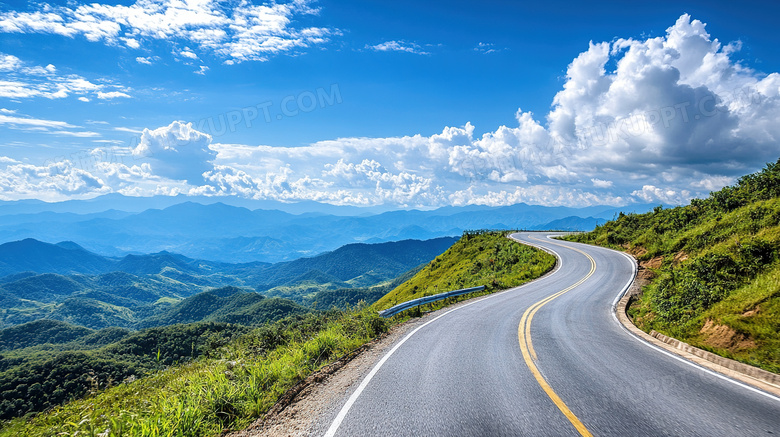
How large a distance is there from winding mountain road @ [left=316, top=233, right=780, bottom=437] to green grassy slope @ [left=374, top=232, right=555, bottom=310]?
1263cm

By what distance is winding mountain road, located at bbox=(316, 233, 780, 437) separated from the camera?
15.3 feet

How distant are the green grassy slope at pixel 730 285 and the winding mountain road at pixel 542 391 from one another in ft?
5.70

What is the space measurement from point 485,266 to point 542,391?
3060 cm

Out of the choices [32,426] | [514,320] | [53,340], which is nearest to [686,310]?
[514,320]

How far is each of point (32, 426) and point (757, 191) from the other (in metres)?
31.9

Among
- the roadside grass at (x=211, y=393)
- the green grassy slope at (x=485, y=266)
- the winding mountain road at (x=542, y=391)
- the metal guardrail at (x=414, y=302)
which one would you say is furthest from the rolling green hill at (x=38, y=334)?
the winding mountain road at (x=542, y=391)

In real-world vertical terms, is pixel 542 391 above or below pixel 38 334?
above

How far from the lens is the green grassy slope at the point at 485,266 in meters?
25.2

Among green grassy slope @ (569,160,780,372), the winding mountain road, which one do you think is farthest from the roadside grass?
green grassy slope @ (569,160,780,372)

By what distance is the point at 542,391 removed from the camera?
19.1 feet

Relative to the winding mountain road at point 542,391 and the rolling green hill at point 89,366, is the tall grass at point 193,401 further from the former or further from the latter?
the winding mountain road at point 542,391

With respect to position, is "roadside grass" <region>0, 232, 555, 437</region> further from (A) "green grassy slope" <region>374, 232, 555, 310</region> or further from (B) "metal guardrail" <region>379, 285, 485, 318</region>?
(A) "green grassy slope" <region>374, 232, 555, 310</region>

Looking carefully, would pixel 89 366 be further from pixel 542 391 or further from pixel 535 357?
pixel 542 391

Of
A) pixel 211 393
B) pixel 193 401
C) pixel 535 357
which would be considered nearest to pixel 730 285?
pixel 535 357
